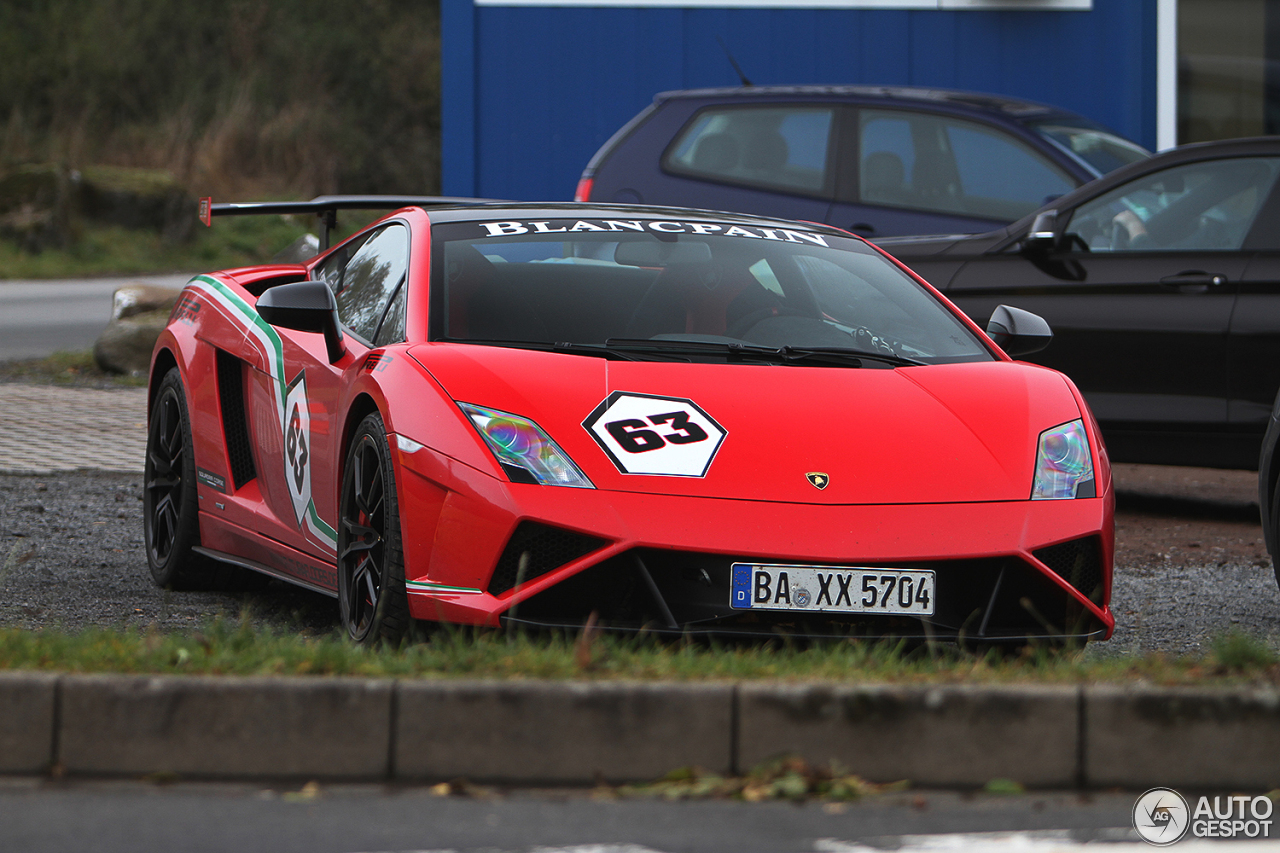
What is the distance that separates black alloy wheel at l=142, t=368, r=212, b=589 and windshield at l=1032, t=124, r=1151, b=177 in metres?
5.52

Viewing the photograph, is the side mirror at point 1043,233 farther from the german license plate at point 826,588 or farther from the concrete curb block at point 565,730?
the concrete curb block at point 565,730

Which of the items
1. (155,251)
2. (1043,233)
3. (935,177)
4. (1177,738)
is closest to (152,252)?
(155,251)

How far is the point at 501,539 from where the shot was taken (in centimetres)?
388

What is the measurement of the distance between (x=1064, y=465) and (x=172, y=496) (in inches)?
124

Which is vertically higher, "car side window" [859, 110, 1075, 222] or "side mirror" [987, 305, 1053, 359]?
"car side window" [859, 110, 1075, 222]

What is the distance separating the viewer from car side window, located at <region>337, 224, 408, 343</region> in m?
5.02

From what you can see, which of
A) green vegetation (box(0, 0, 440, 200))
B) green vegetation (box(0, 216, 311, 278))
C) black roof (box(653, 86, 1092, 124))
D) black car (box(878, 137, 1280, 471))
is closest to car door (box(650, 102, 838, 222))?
black roof (box(653, 86, 1092, 124))

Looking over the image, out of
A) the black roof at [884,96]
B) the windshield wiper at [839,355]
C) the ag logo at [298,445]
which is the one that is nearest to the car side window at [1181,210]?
the black roof at [884,96]

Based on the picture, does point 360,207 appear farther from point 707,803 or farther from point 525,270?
point 707,803

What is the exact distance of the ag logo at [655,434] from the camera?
3996 millimetres

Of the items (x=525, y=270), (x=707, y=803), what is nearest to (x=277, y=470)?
(x=525, y=270)

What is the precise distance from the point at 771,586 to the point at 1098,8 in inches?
486

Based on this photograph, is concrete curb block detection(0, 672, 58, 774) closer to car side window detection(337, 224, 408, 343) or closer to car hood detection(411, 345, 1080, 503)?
car hood detection(411, 345, 1080, 503)

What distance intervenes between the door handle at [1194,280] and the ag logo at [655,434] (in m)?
4.06
